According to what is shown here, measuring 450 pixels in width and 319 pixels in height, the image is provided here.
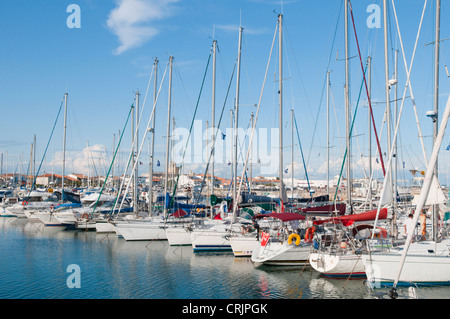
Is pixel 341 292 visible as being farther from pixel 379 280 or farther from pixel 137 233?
pixel 137 233

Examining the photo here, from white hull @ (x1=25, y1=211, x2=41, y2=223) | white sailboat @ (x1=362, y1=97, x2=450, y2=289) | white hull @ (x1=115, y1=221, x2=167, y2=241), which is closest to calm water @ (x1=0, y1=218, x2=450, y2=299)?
white sailboat @ (x1=362, y1=97, x2=450, y2=289)

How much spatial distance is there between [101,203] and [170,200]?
20315mm

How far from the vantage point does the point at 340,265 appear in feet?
63.6

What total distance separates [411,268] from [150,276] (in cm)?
1253

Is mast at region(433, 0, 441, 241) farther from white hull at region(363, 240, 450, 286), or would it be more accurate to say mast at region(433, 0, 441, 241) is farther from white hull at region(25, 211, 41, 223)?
white hull at region(25, 211, 41, 223)

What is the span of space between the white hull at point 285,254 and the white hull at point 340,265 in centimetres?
239

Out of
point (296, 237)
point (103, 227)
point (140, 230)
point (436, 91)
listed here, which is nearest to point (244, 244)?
point (296, 237)

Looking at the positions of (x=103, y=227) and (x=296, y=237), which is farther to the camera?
(x=103, y=227)

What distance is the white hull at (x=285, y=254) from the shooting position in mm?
22078

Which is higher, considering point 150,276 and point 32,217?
point 32,217

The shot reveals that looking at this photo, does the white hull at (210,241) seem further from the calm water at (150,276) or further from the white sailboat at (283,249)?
the white sailboat at (283,249)

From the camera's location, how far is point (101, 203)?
50094mm

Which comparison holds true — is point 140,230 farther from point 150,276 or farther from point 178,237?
point 150,276

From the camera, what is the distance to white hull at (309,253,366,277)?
1936 centimetres
